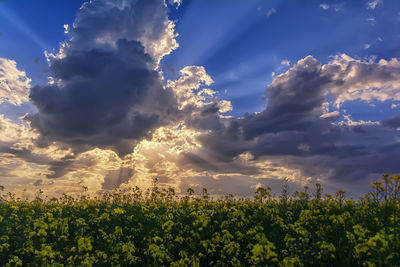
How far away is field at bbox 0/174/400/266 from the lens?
23.1 feet

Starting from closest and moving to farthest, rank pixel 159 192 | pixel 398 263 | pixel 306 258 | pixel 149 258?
pixel 398 263 < pixel 306 258 < pixel 149 258 < pixel 159 192

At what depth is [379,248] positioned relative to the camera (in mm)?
5863

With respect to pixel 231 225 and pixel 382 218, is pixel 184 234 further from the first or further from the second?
pixel 382 218

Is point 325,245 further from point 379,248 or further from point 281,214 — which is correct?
point 281,214

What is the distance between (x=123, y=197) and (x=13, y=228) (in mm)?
7868

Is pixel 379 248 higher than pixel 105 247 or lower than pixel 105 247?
higher

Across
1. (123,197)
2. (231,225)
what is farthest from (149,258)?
(123,197)

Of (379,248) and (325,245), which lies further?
(325,245)

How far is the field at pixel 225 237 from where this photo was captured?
23.1ft

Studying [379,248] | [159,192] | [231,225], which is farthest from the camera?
[159,192]

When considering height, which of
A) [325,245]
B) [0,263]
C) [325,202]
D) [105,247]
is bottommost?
[0,263]

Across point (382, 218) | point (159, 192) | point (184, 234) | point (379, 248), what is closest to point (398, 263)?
point (379, 248)

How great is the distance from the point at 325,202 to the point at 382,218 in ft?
13.5

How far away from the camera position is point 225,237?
28.5ft
